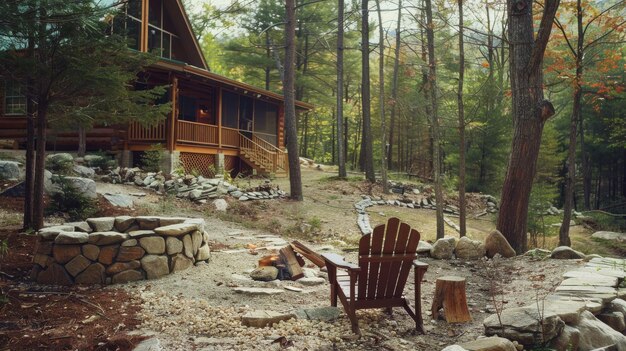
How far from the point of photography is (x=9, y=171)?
11016 mm

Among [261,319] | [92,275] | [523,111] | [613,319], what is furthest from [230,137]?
[613,319]

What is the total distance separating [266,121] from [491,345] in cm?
2119

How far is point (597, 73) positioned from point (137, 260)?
39.9 ft

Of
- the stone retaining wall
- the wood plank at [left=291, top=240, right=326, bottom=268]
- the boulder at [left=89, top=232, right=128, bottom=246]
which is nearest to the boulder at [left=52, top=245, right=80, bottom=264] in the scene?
the stone retaining wall

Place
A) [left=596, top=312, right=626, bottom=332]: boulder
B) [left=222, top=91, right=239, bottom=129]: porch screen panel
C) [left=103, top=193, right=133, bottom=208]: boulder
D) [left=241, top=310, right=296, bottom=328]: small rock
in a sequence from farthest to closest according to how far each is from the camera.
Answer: [left=222, top=91, right=239, bottom=129]: porch screen panel, [left=103, top=193, right=133, bottom=208]: boulder, [left=596, top=312, right=626, bottom=332]: boulder, [left=241, top=310, right=296, bottom=328]: small rock

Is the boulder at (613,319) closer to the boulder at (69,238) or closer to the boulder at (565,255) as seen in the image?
the boulder at (565,255)

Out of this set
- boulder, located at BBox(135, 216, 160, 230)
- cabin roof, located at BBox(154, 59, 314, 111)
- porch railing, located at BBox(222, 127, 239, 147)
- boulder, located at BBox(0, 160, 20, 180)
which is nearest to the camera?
boulder, located at BBox(135, 216, 160, 230)

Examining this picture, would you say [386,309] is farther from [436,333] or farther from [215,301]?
[215,301]

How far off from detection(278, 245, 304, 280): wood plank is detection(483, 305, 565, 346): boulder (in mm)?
2845

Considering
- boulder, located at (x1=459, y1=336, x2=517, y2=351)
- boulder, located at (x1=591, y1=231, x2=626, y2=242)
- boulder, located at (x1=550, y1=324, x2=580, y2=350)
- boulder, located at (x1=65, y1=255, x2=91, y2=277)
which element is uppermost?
boulder, located at (x1=65, y1=255, x2=91, y2=277)

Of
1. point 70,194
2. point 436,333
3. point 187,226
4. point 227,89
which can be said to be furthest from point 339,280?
point 227,89

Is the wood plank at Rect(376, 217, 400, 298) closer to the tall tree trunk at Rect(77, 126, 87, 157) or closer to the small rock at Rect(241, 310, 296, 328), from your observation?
the small rock at Rect(241, 310, 296, 328)

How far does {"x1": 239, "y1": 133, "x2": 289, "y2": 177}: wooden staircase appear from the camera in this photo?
760 inches

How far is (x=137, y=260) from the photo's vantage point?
5.88m
